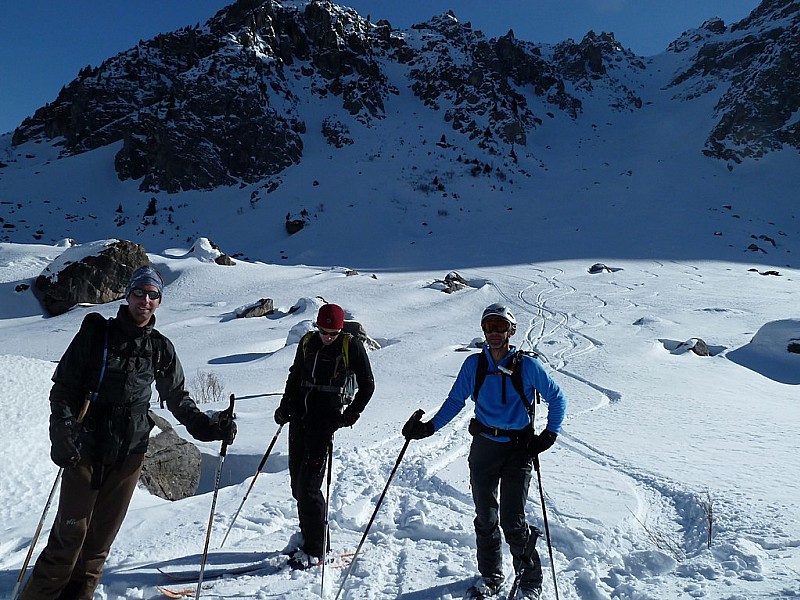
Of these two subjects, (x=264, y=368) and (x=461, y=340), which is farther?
(x=461, y=340)

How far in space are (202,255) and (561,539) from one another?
23129 mm

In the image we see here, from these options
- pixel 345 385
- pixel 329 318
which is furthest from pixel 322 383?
pixel 329 318

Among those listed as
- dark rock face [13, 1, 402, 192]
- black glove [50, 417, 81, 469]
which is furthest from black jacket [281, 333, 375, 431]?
dark rock face [13, 1, 402, 192]

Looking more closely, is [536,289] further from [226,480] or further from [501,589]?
[501,589]

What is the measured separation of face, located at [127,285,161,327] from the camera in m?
3.06

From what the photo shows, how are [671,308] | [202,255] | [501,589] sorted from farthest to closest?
[202,255] < [671,308] < [501,589]

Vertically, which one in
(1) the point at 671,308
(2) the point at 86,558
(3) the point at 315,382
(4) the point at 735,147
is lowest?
(1) the point at 671,308

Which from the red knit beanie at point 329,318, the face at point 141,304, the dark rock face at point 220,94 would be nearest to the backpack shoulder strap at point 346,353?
the red knit beanie at point 329,318

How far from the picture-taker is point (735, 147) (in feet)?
183

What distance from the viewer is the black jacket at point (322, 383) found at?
3.94 meters

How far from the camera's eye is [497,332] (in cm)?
353

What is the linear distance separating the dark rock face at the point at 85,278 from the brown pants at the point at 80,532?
1742 cm

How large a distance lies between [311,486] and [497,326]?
6.21 ft

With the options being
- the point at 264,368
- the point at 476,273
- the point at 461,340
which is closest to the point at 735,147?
the point at 476,273
